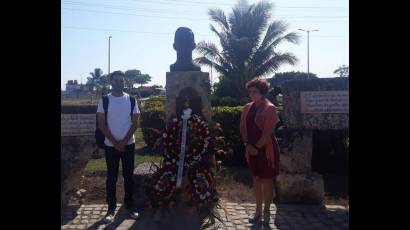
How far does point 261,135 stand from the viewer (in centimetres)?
426

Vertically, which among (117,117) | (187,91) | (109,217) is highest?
(187,91)

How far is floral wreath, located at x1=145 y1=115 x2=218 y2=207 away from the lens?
445 cm

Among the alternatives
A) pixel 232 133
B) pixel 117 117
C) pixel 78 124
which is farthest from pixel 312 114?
pixel 78 124

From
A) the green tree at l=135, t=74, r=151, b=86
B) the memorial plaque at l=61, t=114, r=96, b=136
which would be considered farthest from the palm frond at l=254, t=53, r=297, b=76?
the green tree at l=135, t=74, r=151, b=86

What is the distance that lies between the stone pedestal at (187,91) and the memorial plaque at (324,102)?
128 cm

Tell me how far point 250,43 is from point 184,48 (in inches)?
511

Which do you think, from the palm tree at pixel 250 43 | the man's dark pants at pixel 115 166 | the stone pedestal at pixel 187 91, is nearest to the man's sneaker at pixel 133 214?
the man's dark pants at pixel 115 166

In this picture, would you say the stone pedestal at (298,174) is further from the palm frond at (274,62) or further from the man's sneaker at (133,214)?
the palm frond at (274,62)

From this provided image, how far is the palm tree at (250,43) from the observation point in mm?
18062

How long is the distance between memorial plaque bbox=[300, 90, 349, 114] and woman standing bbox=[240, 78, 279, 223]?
1028 mm

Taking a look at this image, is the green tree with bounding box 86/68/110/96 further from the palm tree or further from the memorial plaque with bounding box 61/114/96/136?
the memorial plaque with bounding box 61/114/96/136

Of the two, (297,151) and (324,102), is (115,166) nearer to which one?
(297,151)
